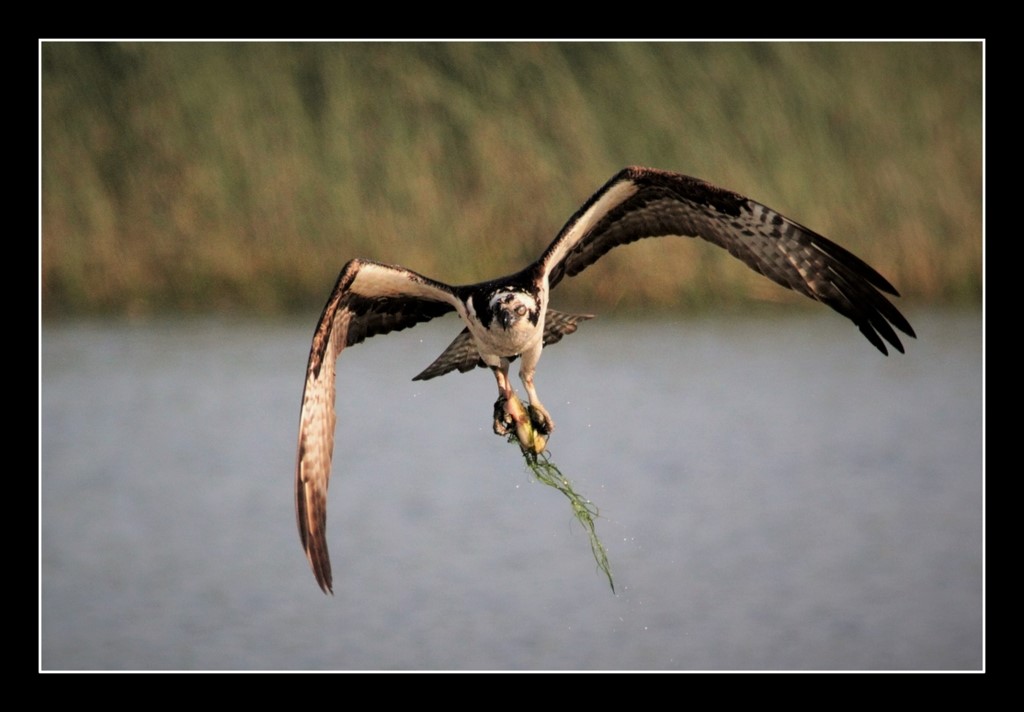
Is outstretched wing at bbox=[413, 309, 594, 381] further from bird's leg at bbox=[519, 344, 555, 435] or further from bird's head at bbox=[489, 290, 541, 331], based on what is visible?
bird's head at bbox=[489, 290, 541, 331]

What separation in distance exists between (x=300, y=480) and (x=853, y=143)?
11556 mm

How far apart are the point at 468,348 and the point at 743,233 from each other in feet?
4.75

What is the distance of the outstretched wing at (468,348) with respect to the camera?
841cm

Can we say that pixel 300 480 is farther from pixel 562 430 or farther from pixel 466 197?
pixel 466 197

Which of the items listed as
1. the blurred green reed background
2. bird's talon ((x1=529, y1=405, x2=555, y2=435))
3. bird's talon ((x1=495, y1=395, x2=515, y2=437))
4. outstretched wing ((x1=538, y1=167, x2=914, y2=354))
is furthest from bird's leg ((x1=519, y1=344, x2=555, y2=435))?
the blurred green reed background

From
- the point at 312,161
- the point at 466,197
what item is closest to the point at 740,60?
the point at 466,197

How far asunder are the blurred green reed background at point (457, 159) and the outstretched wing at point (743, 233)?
7.81m

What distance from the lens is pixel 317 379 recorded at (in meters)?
7.76

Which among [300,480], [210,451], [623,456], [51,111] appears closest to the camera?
[300,480]

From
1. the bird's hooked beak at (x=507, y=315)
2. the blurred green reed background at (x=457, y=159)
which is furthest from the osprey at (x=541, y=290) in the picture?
the blurred green reed background at (x=457, y=159)

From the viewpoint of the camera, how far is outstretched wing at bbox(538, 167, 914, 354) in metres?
7.84

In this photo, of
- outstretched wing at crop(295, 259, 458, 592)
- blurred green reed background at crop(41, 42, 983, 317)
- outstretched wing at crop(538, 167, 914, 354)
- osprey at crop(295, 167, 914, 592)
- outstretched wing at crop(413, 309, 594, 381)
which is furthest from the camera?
blurred green reed background at crop(41, 42, 983, 317)

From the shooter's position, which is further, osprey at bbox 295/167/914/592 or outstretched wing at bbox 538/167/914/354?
outstretched wing at bbox 538/167/914/354

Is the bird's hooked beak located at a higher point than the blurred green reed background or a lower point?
lower
